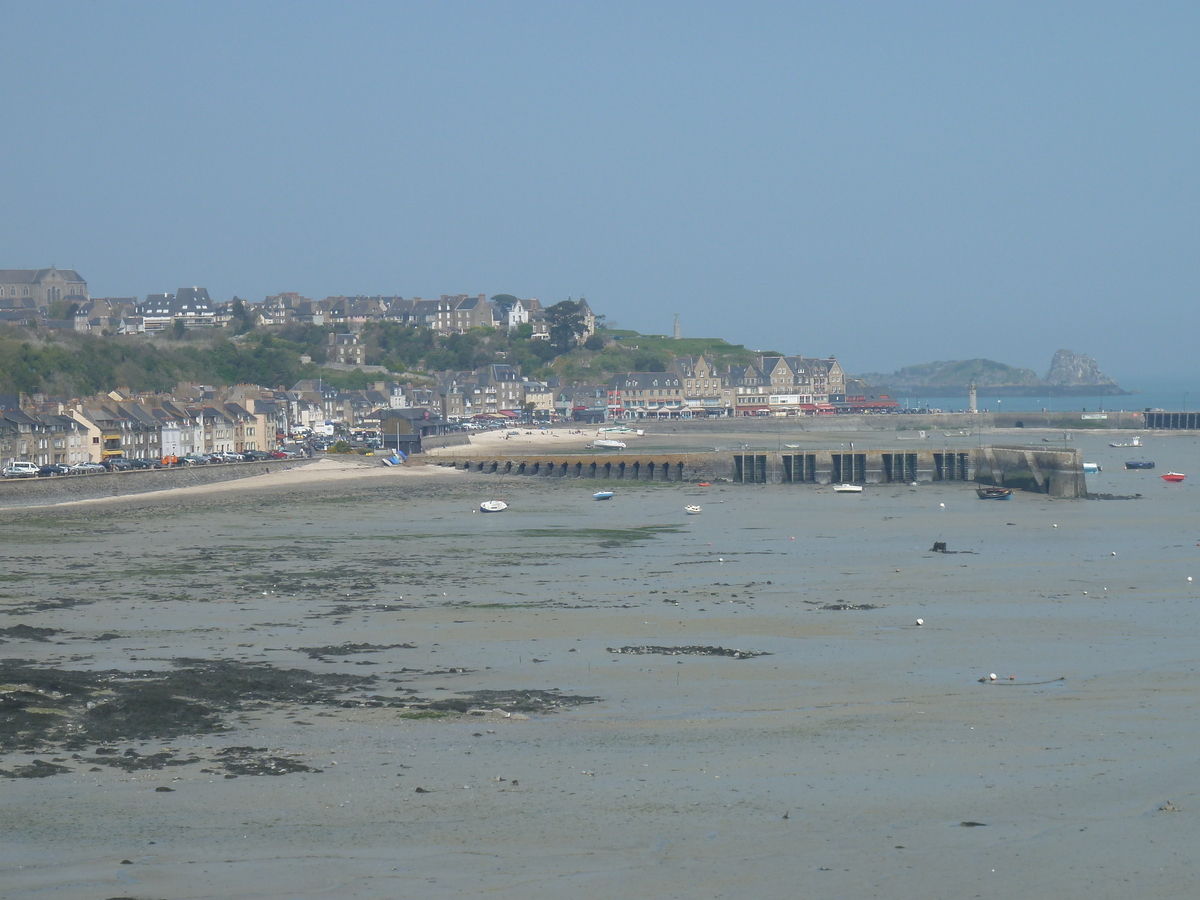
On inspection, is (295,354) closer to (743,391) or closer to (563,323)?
(563,323)

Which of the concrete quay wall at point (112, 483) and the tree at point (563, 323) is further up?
the tree at point (563, 323)

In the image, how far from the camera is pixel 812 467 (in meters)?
63.0

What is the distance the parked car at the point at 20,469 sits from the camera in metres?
52.4

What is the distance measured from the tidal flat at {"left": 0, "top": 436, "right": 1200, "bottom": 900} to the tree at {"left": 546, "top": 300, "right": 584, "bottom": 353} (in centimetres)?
12798

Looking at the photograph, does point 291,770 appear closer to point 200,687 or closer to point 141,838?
point 141,838

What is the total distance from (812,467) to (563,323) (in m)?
102

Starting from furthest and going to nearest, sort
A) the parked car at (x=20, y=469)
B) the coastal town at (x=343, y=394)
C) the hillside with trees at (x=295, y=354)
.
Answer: the hillside with trees at (x=295, y=354), the coastal town at (x=343, y=394), the parked car at (x=20, y=469)

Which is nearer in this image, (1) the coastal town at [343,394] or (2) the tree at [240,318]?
(1) the coastal town at [343,394]

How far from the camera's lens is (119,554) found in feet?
117

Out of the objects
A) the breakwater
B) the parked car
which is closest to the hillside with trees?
the parked car

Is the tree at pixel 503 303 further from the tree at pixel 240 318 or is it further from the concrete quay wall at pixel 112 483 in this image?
the concrete quay wall at pixel 112 483

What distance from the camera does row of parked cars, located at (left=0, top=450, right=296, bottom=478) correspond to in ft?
177

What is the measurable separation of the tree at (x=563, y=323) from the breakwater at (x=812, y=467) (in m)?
94.4

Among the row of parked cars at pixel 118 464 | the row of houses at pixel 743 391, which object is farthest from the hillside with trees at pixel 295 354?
the row of parked cars at pixel 118 464
